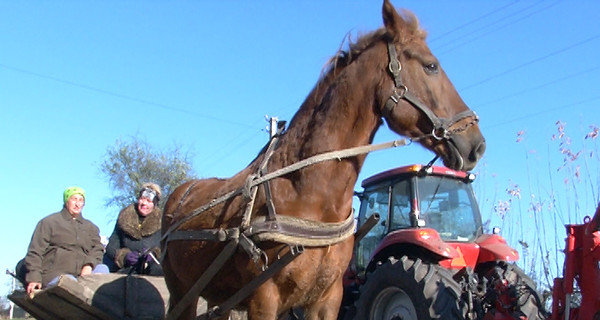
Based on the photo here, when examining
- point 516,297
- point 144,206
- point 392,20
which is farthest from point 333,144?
point 516,297

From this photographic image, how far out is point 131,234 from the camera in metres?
6.83

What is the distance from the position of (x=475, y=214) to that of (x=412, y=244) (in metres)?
1.18

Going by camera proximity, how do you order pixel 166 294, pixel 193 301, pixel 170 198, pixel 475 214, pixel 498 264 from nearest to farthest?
pixel 193 301, pixel 170 198, pixel 166 294, pixel 498 264, pixel 475 214

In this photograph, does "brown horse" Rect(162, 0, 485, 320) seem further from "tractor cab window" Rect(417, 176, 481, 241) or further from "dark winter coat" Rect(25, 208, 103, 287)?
"tractor cab window" Rect(417, 176, 481, 241)

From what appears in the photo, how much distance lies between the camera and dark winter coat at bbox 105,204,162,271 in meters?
6.83

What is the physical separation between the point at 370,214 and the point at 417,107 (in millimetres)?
4863

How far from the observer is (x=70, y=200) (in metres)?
6.40

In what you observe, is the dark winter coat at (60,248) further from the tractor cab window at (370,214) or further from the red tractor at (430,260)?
the tractor cab window at (370,214)

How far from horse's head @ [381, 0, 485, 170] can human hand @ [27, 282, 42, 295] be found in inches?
135

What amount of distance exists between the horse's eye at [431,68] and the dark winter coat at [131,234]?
362cm

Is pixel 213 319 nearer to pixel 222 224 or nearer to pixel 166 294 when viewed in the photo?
pixel 222 224

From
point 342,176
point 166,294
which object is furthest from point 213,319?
point 166,294

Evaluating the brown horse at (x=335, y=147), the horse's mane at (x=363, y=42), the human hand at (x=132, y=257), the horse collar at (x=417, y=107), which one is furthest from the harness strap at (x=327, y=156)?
the human hand at (x=132, y=257)

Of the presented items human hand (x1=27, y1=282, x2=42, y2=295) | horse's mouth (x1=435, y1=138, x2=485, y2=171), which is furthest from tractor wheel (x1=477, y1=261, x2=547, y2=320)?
human hand (x1=27, y1=282, x2=42, y2=295)
